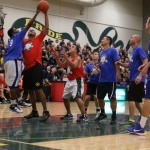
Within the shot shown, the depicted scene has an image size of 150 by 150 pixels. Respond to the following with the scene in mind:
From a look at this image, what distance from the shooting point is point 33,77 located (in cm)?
773

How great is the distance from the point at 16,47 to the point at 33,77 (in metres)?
0.71

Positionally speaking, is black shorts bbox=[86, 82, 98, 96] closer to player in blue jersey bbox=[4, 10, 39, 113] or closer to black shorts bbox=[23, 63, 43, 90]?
black shorts bbox=[23, 63, 43, 90]

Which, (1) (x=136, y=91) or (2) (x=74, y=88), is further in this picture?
(2) (x=74, y=88)

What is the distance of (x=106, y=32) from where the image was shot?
25.9 metres

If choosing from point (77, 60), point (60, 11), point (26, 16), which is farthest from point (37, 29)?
point (77, 60)

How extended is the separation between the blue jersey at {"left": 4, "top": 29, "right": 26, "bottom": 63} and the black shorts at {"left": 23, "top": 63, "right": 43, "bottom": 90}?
0.41 m

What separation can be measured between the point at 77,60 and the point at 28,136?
289 cm

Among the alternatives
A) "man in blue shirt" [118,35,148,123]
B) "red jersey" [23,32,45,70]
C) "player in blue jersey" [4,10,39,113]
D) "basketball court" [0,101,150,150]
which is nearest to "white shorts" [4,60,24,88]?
"player in blue jersey" [4,10,39,113]

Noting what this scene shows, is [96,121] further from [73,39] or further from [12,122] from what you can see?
[73,39]

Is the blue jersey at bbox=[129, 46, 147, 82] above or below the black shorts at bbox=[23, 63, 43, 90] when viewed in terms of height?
above

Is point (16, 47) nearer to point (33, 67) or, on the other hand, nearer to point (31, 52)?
point (31, 52)

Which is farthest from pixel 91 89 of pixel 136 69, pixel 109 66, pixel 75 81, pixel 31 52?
pixel 31 52

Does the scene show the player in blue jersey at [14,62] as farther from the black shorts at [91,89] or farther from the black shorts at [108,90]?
the black shorts at [91,89]

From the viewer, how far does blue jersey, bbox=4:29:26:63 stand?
756cm
